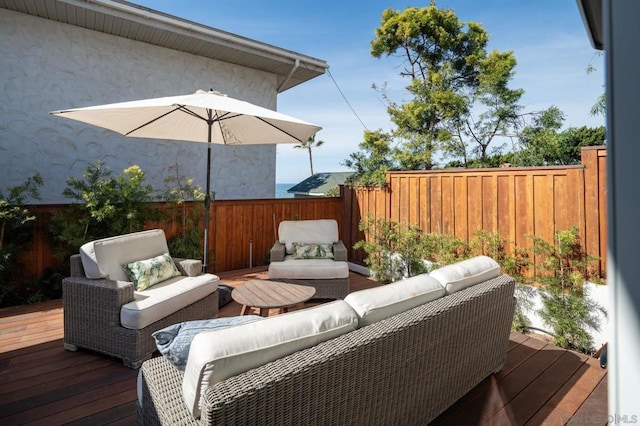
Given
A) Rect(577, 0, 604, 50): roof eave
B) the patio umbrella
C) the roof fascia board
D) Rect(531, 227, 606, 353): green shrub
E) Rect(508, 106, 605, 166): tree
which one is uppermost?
the roof fascia board

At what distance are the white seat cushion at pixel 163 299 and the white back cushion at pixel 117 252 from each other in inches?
13.0

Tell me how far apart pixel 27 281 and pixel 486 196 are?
596cm

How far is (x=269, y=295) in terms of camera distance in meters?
3.30

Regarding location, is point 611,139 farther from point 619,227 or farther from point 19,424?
point 19,424

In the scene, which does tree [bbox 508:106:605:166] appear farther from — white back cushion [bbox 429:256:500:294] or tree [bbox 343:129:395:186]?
white back cushion [bbox 429:256:500:294]

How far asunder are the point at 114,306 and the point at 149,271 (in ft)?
2.10

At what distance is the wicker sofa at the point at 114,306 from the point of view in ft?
9.07

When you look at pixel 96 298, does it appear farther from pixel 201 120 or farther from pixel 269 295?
pixel 201 120

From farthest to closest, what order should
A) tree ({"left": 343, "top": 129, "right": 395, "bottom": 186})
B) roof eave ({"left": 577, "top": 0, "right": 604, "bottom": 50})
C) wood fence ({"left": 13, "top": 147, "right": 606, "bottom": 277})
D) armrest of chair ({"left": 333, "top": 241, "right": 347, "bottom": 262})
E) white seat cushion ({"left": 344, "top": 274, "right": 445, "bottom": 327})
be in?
tree ({"left": 343, "top": 129, "right": 395, "bottom": 186}) → armrest of chair ({"left": 333, "top": 241, "right": 347, "bottom": 262}) → wood fence ({"left": 13, "top": 147, "right": 606, "bottom": 277}) → white seat cushion ({"left": 344, "top": 274, "right": 445, "bottom": 327}) → roof eave ({"left": 577, "top": 0, "right": 604, "bottom": 50})

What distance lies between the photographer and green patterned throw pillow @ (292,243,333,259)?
4906 millimetres

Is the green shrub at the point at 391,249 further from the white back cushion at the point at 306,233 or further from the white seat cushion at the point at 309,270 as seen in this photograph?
the white seat cushion at the point at 309,270

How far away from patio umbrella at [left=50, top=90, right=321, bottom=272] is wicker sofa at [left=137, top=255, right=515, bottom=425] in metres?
2.37

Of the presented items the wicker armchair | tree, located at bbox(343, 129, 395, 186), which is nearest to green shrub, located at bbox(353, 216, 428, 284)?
tree, located at bbox(343, 129, 395, 186)

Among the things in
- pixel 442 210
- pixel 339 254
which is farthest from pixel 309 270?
pixel 442 210
